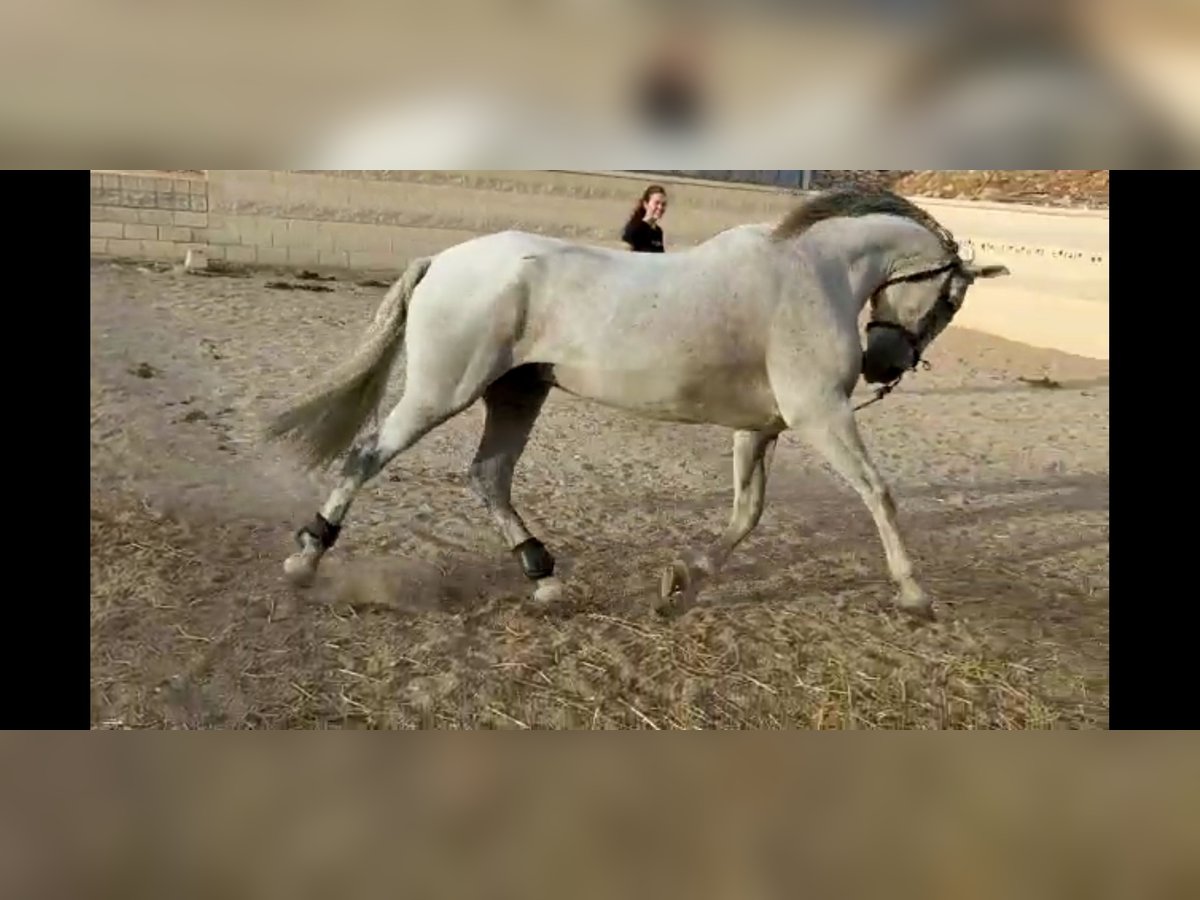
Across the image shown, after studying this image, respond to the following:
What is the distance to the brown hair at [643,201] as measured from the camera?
9.32 ft

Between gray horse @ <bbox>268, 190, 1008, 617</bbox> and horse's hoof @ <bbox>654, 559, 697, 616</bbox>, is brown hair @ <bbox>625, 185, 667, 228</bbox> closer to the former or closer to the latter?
gray horse @ <bbox>268, 190, 1008, 617</bbox>

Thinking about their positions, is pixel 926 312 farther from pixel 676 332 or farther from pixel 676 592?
pixel 676 592

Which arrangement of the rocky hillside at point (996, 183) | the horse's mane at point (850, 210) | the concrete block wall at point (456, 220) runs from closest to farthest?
the rocky hillside at point (996, 183) → the horse's mane at point (850, 210) → the concrete block wall at point (456, 220)

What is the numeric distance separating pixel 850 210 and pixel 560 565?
1.43 meters

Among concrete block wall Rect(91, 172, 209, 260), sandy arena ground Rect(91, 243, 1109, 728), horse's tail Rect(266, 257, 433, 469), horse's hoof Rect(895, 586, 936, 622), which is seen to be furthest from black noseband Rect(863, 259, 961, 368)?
concrete block wall Rect(91, 172, 209, 260)

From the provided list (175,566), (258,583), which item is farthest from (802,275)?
(175,566)

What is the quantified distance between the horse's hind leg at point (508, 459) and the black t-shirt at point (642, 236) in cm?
58

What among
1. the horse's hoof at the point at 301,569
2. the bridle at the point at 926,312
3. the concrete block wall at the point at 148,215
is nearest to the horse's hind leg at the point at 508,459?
the horse's hoof at the point at 301,569

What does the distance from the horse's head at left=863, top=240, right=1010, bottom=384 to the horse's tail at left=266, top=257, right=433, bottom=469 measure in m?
1.26

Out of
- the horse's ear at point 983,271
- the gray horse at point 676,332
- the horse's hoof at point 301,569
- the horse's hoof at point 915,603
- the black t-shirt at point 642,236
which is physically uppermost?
the black t-shirt at point 642,236

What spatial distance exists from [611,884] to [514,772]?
12.1 inches

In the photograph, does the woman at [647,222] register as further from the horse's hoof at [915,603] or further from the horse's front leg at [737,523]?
the horse's hoof at [915,603]

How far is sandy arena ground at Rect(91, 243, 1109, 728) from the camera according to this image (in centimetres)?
250

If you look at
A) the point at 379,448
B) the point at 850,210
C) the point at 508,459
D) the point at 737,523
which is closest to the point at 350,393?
the point at 379,448
